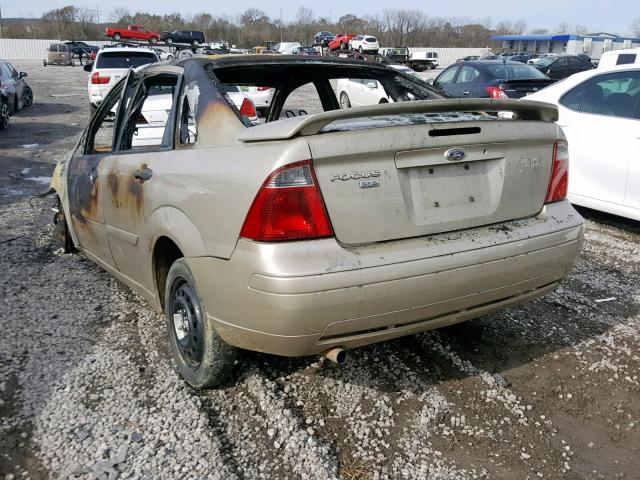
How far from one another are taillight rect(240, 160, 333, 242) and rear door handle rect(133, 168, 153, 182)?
0.97 m

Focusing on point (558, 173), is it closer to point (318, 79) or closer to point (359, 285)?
point (359, 285)

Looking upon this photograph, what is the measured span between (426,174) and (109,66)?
14.4 m

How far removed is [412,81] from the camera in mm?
3979

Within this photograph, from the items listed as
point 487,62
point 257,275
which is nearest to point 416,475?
point 257,275

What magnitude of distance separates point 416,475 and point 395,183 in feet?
3.97

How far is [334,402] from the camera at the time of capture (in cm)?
289

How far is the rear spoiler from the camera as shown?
230cm

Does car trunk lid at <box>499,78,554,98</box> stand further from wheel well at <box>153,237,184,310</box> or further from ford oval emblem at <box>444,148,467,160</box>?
wheel well at <box>153,237,184,310</box>

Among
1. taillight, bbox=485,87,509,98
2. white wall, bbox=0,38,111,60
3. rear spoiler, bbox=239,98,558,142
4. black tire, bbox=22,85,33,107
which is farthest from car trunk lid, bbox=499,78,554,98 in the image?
white wall, bbox=0,38,111,60

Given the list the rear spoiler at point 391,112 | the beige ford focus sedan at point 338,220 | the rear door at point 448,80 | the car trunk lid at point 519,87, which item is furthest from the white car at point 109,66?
the rear spoiler at point 391,112

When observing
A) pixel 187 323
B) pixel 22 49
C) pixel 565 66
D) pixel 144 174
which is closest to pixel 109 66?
pixel 144 174

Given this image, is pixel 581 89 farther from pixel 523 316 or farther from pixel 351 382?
pixel 351 382

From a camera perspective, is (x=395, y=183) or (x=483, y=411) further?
(x=483, y=411)

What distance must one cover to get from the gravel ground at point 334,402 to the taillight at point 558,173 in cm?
97
